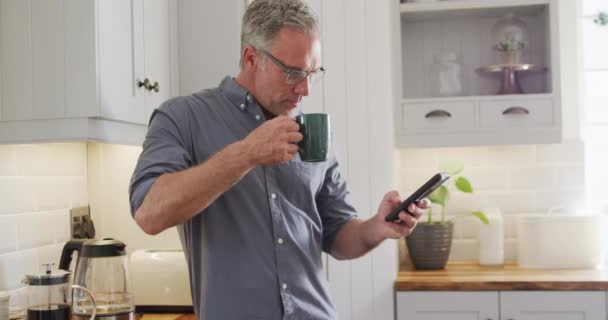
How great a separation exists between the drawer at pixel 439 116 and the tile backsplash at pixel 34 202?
1359mm

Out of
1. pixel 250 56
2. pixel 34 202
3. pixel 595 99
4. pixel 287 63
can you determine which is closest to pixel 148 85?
pixel 34 202

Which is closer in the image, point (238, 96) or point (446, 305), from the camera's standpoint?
point (238, 96)

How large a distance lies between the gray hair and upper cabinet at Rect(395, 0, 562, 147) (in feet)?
5.08

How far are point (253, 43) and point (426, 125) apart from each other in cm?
161

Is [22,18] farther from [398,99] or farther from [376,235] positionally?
[398,99]

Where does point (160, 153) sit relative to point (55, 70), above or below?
below

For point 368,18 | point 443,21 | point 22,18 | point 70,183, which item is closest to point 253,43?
point 22,18

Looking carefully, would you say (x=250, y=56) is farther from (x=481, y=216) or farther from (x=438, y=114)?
(x=481, y=216)

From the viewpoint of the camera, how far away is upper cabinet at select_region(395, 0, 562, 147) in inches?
128

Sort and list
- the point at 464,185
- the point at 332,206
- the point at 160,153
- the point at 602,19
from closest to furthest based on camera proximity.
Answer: the point at 160,153, the point at 332,206, the point at 464,185, the point at 602,19

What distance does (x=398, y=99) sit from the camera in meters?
3.32

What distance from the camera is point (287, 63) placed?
1769mm

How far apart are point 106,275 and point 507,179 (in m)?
1.99

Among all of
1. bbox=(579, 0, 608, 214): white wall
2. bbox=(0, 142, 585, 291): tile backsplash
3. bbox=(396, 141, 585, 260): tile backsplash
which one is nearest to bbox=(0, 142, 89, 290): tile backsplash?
bbox=(0, 142, 585, 291): tile backsplash
